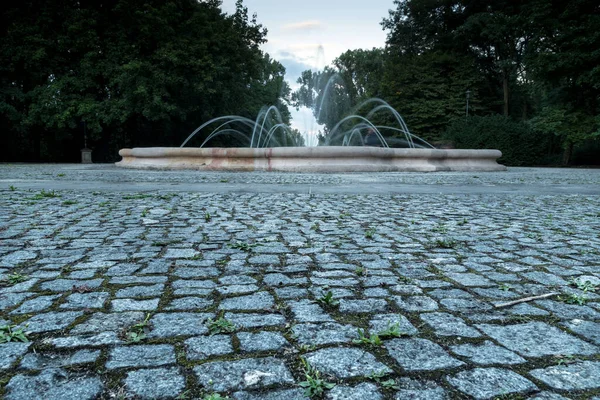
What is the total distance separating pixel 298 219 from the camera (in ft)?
15.7

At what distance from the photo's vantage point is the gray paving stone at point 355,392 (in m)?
1.37

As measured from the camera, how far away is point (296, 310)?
2094mm

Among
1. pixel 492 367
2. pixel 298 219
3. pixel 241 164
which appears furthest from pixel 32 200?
pixel 241 164

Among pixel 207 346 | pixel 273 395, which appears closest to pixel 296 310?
pixel 207 346

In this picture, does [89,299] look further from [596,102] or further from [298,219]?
[596,102]

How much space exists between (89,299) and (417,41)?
126 ft

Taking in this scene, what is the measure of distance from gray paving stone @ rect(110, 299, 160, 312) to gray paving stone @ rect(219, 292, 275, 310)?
34 centimetres

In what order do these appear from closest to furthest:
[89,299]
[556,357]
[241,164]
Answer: [556,357] < [89,299] < [241,164]

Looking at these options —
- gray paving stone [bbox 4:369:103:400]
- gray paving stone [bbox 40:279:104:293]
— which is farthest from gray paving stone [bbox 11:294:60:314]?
gray paving stone [bbox 4:369:103:400]

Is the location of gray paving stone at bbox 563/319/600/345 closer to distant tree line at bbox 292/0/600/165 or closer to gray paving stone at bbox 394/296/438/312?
gray paving stone at bbox 394/296/438/312

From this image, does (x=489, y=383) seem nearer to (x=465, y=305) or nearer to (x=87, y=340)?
(x=465, y=305)

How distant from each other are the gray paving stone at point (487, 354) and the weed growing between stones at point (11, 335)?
1.72 meters

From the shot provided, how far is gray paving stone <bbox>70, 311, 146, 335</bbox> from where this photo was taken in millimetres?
1844

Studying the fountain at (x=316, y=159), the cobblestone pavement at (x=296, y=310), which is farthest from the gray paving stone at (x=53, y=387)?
the fountain at (x=316, y=159)
